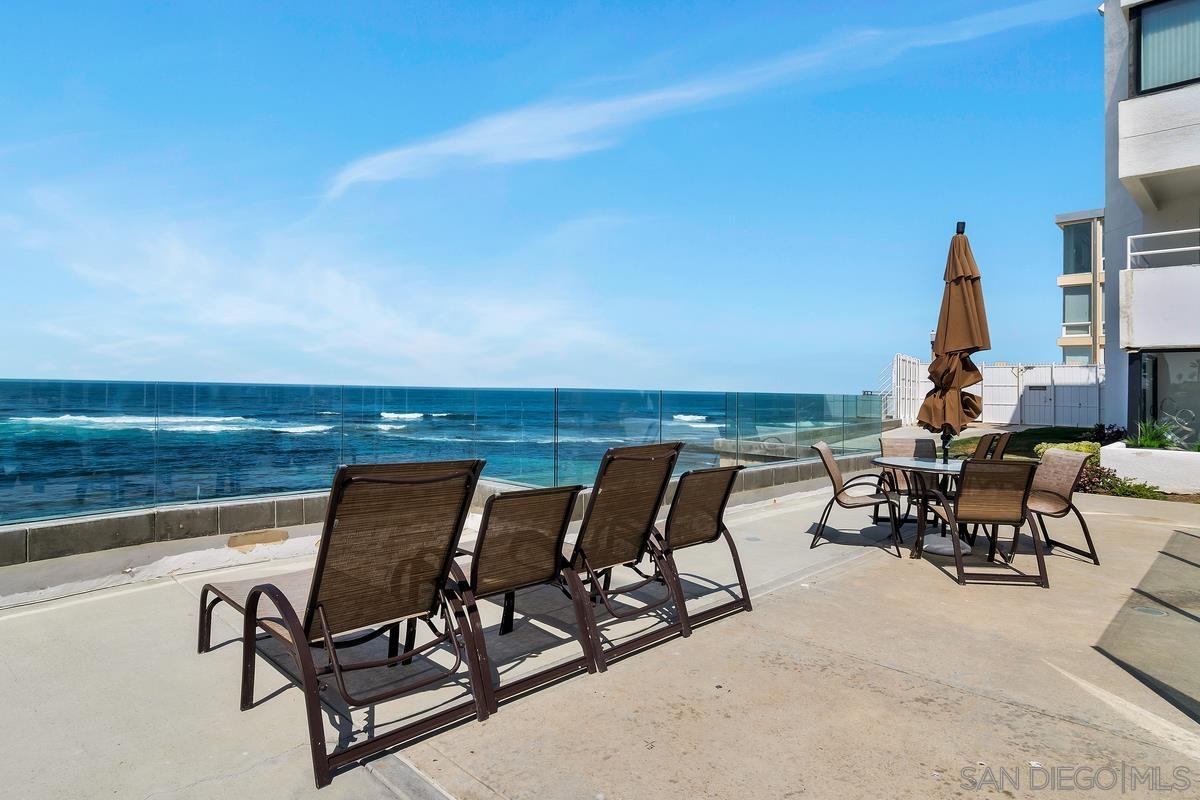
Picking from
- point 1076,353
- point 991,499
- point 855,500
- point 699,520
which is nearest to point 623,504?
point 699,520

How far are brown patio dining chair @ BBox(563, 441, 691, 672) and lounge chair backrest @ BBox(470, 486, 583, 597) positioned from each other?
127 mm

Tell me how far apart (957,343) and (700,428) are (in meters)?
4.32

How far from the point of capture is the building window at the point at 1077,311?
28.0 metres

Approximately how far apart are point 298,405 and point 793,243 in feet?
62.4

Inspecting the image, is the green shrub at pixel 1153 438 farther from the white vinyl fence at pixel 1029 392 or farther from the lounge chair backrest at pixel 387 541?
the lounge chair backrest at pixel 387 541

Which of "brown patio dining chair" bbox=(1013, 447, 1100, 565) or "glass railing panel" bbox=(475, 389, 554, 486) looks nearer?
"brown patio dining chair" bbox=(1013, 447, 1100, 565)

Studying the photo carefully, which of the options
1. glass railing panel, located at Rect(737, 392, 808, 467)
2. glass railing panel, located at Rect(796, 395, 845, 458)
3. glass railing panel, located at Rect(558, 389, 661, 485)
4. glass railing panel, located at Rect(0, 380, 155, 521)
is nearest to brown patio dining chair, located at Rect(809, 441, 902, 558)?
glass railing panel, located at Rect(558, 389, 661, 485)

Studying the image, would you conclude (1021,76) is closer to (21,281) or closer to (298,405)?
(298,405)

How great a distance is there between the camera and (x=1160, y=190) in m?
12.5

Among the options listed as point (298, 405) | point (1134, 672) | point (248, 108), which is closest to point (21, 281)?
point (248, 108)

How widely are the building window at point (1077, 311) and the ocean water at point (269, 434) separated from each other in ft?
83.7

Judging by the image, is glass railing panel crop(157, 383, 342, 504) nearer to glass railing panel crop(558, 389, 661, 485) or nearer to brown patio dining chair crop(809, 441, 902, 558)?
glass railing panel crop(558, 389, 661, 485)

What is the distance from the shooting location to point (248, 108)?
1082cm

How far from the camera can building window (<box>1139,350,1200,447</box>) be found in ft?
38.1
